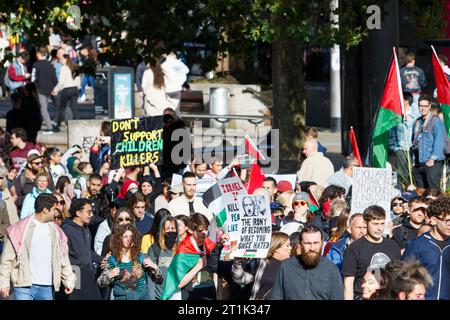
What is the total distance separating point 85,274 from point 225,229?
1699 millimetres

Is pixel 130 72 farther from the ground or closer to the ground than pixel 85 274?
farther from the ground

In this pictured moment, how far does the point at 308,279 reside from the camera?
10555 mm

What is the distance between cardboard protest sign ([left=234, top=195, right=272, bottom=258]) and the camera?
11844 millimetres

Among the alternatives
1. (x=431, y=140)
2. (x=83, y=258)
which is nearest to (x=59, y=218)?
(x=83, y=258)

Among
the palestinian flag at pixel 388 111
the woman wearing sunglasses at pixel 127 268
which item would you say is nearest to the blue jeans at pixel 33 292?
the woman wearing sunglasses at pixel 127 268

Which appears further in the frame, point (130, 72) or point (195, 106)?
point (195, 106)

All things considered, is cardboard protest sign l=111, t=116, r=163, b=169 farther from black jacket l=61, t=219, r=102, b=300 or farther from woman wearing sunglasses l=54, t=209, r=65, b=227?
black jacket l=61, t=219, r=102, b=300

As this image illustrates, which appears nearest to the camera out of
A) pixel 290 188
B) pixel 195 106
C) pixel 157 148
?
pixel 290 188

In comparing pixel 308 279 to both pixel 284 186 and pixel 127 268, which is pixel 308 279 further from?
pixel 284 186

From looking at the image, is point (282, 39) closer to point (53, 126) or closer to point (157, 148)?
point (157, 148)

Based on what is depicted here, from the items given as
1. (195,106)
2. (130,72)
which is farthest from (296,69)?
(195,106)

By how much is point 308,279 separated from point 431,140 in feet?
25.3

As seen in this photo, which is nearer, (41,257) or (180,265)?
(180,265)

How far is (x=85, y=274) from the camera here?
13445 mm
